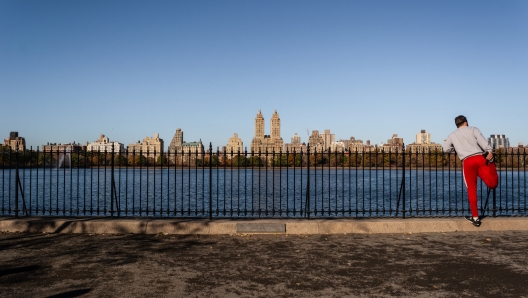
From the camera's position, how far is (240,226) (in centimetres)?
966

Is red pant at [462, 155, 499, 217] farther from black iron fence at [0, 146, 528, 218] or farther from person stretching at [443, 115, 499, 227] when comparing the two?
black iron fence at [0, 146, 528, 218]

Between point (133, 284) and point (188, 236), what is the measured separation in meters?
3.43

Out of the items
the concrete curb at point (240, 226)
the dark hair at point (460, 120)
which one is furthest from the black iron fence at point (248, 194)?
the dark hair at point (460, 120)

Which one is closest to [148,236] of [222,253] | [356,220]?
[222,253]

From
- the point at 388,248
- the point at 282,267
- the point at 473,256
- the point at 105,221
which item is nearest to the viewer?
the point at 282,267

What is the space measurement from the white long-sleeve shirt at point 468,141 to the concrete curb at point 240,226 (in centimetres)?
154

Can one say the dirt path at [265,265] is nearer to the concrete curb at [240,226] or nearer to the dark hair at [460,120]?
the concrete curb at [240,226]

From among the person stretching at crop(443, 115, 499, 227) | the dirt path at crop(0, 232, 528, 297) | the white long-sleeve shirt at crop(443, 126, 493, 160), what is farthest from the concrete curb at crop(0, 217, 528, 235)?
the white long-sleeve shirt at crop(443, 126, 493, 160)

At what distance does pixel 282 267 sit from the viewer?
691cm

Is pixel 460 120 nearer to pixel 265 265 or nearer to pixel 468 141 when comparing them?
pixel 468 141

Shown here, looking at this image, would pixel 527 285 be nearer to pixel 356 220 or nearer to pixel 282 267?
pixel 282 267

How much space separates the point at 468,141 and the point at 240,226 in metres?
5.03

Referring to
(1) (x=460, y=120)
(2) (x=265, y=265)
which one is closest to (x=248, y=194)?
(1) (x=460, y=120)

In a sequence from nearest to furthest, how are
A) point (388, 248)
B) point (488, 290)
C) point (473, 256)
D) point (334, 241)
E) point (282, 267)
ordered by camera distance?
1. point (488, 290)
2. point (282, 267)
3. point (473, 256)
4. point (388, 248)
5. point (334, 241)
